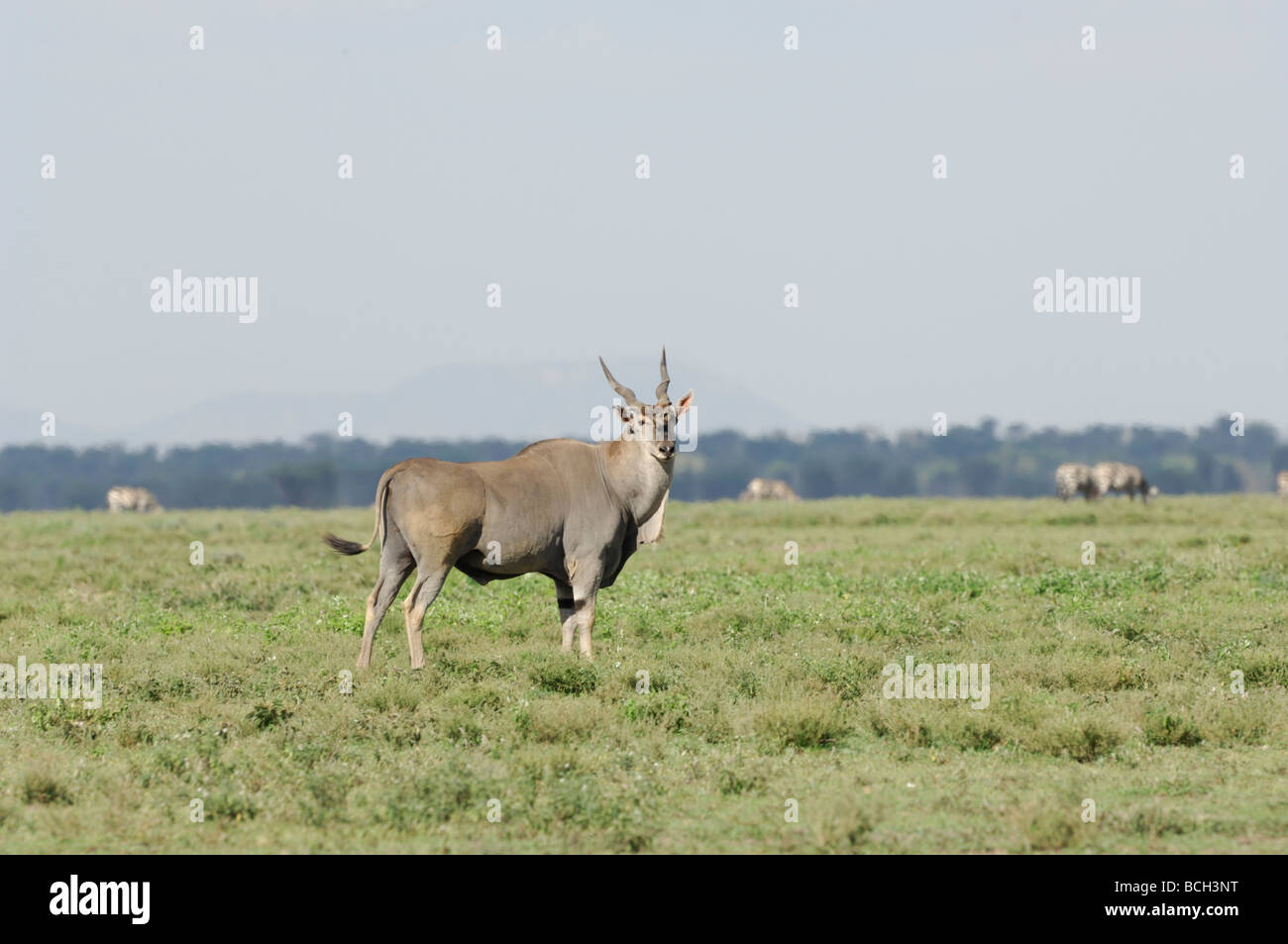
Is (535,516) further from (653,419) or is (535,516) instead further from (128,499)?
(128,499)

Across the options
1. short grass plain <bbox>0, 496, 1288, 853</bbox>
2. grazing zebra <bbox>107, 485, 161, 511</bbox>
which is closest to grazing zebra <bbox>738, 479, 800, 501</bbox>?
grazing zebra <bbox>107, 485, 161, 511</bbox>

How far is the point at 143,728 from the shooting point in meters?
11.1

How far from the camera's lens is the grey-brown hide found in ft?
43.4

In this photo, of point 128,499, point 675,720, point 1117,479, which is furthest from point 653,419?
point 128,499

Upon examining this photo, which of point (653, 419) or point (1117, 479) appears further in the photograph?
point (1117, 479)

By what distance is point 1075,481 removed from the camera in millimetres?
55375

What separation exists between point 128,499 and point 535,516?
210 ft

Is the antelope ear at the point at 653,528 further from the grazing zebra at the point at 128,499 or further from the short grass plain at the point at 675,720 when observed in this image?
the grazing zebra at the point at 128,499

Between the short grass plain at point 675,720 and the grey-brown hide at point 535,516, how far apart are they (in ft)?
2.48

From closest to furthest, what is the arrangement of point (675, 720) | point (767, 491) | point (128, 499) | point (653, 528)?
point (675, 720) < point (653, 528) < point (128, 499) < point (767, 491)

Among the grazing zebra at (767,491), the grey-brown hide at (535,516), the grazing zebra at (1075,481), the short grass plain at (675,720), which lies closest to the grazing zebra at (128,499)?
the grazing zebra at (767,491)

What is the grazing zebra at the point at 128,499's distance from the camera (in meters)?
70.8

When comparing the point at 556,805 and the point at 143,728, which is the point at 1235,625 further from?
the point at 143,728
